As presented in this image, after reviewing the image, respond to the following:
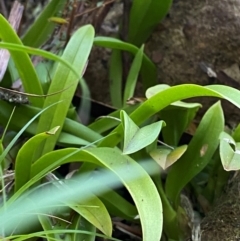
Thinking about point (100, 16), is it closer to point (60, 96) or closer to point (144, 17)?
point (144, 17)

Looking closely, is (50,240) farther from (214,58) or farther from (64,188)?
(214,58)

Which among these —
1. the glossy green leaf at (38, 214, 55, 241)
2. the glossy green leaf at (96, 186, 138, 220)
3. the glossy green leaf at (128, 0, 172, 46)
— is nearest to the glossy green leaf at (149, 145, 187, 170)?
the glossy green leaf at (96, 186, 138, 220)

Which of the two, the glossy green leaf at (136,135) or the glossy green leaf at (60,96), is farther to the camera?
the glossy green leaf at (60,96)

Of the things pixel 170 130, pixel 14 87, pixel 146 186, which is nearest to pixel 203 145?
pixel 170 130

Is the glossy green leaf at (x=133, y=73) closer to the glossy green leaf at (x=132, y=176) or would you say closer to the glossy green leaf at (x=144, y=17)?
the glossy green leaf at (x=144, y=17)

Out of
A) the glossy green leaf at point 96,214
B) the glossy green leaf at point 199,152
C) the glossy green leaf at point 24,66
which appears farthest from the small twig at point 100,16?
the glossy green leaf at point 96,214
